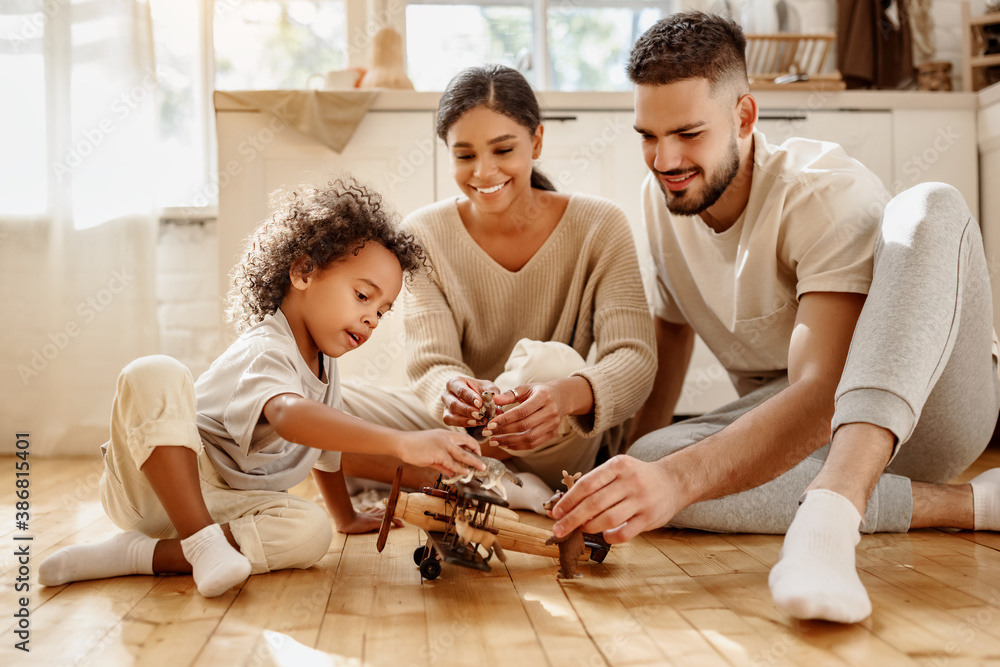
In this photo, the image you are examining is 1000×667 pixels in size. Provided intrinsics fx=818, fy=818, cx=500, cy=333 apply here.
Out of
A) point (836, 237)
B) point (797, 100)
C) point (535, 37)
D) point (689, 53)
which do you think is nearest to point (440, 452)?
point (836, 237)

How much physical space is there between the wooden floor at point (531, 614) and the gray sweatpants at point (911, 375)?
0.07 m

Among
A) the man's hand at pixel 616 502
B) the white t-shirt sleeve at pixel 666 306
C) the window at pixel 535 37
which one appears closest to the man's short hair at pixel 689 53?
the white t-shirt sleeve at pixel 666 306

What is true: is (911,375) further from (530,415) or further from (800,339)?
(530,415)

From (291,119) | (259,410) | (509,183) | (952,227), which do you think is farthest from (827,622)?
(291,119)

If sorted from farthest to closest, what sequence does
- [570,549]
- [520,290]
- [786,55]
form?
1. [786,55]
2. [520,290]
3. [570,549]

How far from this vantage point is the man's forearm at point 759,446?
3.48 ft

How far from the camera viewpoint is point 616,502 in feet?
3.21

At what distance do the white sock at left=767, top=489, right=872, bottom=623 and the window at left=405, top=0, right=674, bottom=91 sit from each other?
7.75 ft

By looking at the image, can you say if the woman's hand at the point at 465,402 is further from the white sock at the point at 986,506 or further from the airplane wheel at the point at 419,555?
the white sock at the point at 986,506

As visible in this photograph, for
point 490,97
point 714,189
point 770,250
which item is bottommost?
point 770,250

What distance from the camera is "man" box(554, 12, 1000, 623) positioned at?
0.95 meters

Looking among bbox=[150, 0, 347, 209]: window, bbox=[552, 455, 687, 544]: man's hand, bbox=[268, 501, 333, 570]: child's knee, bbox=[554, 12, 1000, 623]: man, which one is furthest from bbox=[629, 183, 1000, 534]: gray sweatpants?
bbox=[150, 0, 347, 209]: window

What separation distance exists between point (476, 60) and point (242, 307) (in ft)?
6.30

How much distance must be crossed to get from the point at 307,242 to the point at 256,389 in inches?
11.6
